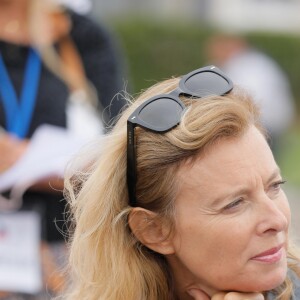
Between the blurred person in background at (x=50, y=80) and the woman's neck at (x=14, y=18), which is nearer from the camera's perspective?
the blurred person in background at (x=50, y=80)

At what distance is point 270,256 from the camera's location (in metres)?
2.49

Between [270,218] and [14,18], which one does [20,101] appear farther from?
[270,218]

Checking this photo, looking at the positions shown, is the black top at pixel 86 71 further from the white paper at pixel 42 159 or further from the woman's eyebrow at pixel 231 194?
the woman's eyebrow at pixel 231 194

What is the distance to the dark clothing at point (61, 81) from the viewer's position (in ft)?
12.5

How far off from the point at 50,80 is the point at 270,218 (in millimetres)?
1654

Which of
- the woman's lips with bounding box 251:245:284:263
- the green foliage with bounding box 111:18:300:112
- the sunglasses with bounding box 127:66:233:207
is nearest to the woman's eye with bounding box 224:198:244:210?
the woman's lips with bounding box 251:245:284:263

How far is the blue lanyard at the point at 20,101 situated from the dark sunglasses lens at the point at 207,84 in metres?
1.31

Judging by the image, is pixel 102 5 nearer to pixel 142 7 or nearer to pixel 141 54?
pixel 142 7

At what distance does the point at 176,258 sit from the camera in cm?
270

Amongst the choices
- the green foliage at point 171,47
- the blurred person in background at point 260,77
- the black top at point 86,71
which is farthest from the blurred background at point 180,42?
the black top at point 86,71

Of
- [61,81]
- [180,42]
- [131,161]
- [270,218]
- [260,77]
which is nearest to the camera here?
[270,218]

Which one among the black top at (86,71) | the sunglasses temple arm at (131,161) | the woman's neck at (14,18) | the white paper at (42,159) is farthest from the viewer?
the woman's neck at (14,18)

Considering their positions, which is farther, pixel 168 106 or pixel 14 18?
pixel 14 18

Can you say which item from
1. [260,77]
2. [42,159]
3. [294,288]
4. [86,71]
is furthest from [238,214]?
[260,77]
